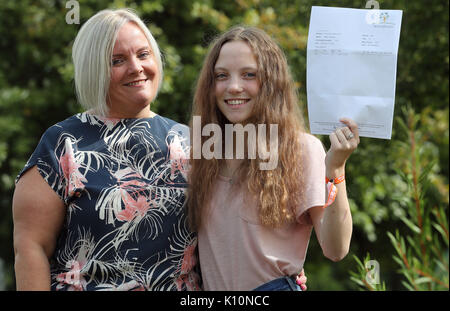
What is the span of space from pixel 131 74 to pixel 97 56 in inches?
6.3

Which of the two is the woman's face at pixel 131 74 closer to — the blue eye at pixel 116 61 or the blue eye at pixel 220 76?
the blue eye at pixel 116 61

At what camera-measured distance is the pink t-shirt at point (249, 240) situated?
231 cm

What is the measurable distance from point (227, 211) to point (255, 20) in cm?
285

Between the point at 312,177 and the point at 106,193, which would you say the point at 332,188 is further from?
the point at 106,193

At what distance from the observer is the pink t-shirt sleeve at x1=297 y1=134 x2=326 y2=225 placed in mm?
2295

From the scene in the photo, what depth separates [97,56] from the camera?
2.40 m

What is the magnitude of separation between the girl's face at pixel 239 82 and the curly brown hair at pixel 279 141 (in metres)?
0.03

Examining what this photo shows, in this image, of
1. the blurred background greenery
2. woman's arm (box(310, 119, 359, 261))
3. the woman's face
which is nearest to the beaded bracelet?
woman's arm (box(310, 119, 359, 261))

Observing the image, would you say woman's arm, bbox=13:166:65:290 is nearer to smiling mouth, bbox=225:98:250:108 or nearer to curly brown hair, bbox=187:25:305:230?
curly brown hair, bbox=187:25:305:230

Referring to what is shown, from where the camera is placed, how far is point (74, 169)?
2.33 meters

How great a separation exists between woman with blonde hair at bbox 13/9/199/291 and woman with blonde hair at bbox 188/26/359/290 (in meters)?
0.14

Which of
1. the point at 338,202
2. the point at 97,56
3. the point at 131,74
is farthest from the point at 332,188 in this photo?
the point at 97,56

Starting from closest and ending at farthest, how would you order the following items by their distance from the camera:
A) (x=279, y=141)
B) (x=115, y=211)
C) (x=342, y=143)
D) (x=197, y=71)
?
1. (x=342, y=143)
2. (x=115, y=211)
3. (x=279, y=141)
4. (x=197, y=71)
